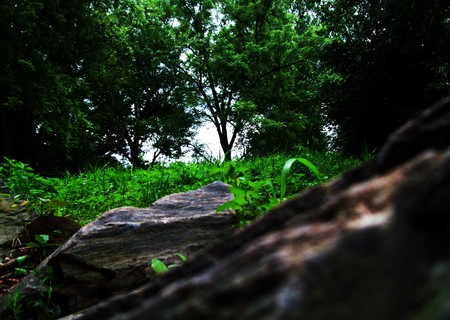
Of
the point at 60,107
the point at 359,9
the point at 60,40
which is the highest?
the point at 60,40

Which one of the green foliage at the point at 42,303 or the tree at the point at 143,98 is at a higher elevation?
the tree at the point at 143,98

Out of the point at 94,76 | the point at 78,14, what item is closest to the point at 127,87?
the point at 94,76

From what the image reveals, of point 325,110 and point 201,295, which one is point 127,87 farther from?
point 201,295

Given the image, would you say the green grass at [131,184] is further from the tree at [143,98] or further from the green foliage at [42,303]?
the tree at [143,98]

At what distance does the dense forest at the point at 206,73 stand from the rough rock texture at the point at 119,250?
5293mm

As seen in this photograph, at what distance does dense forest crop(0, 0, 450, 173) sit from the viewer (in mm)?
10133

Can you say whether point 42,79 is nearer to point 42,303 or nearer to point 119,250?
point 119,250

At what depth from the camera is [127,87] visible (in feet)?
80.3

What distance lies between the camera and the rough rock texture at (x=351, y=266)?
366 millimetres

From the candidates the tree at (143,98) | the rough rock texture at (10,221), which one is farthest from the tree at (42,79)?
the rough rock texture at (10,221)

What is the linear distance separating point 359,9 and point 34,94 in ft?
34.6

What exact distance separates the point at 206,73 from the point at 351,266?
1088 inches

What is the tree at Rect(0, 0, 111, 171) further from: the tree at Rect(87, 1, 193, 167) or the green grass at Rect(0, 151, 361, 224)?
the green grass at Rect(0, 151, 361, 224)

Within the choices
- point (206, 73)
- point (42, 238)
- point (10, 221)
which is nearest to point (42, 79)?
point (10, 221)
